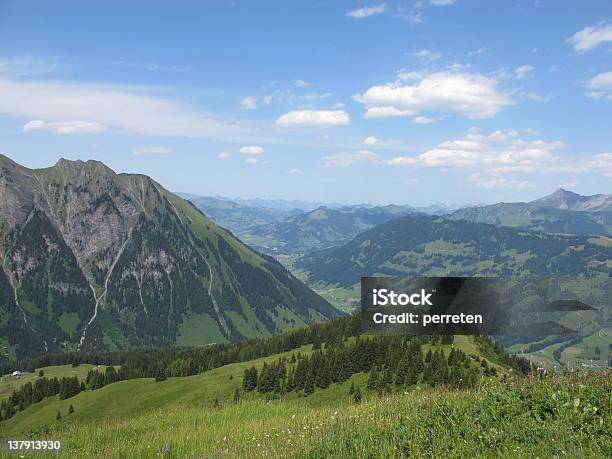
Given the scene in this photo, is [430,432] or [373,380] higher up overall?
[430,432]

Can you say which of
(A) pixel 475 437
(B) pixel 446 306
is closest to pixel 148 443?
(A) pixel 475 437

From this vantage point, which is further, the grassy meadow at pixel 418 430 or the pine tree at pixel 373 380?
the pine tree at pixel 373 380

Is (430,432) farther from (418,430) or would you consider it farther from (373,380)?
(373,380)

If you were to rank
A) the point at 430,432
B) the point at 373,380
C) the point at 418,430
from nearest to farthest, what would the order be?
the point at 430,432, the point at 418,430, the point at 373,380

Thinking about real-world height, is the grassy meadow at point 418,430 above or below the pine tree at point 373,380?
above

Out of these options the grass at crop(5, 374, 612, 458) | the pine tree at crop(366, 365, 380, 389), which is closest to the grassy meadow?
the grass at crop(5, 374, 612, 458)

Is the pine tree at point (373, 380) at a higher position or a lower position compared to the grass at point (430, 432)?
lower

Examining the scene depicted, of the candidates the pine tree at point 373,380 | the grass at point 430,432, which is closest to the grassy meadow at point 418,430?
the grass at point 430,432

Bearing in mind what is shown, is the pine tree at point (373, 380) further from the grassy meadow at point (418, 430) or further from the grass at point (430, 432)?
the grass at point (430, 432)

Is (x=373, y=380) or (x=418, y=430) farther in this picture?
(x=373, y=380)

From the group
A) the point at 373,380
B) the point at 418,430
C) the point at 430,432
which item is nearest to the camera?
the point at 430,432

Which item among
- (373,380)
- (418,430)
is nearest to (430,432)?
(418,430)

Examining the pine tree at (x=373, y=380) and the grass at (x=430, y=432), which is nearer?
the grass at (x=430, y=432)

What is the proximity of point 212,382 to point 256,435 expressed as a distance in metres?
108
